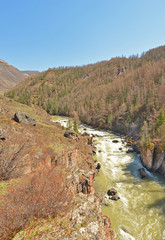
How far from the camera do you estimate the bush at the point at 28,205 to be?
18.4 feet

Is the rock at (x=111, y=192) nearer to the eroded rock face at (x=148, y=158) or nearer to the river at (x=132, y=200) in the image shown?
the river at (x=132, y=200)

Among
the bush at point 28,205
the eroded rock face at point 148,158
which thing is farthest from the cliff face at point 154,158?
the bush at point 28,205

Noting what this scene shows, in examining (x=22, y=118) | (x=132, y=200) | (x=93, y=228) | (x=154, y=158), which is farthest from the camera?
(x=154, y=158)

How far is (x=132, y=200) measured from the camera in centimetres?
1903

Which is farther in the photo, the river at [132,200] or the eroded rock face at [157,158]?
the eroded rock face at [157,158]

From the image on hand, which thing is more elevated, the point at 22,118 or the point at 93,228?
the point at 22,118

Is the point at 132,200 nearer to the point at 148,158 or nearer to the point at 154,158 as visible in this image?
the point at 148,158

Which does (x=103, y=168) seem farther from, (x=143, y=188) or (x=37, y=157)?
(x=37, y=157)

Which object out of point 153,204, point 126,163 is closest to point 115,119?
point 126,163

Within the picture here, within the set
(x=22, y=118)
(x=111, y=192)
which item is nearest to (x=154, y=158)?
(x=111, y=192)

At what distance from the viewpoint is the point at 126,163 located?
31031 mm

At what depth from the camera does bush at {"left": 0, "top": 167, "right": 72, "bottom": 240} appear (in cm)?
560

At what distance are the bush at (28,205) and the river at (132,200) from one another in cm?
1182

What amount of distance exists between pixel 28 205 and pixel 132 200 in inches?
768
